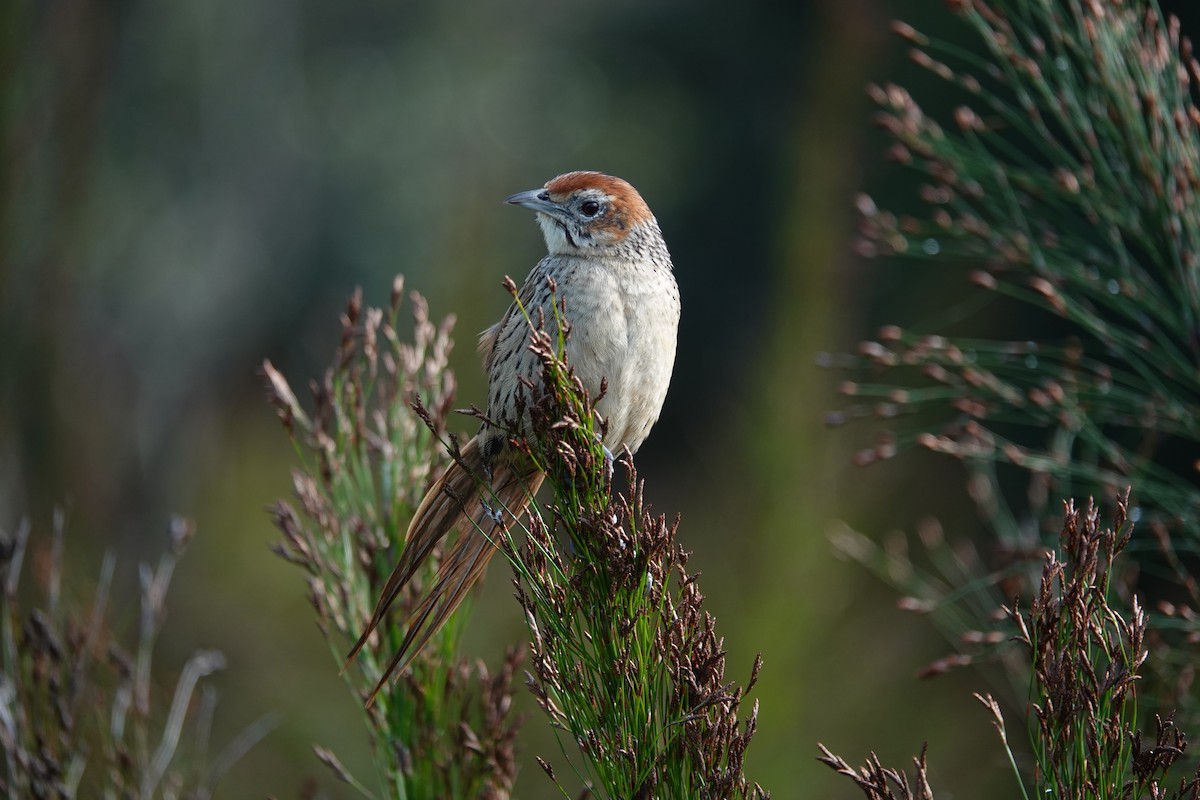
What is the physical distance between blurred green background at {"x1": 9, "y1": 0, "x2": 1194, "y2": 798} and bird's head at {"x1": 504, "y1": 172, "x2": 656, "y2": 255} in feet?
5.62

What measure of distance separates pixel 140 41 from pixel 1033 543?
9.57 metres

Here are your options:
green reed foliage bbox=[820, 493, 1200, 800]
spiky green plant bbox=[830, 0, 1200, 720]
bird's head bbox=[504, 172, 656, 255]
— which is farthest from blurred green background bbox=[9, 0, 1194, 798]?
green reed foliage bbox=[820, 493, 1200, 800]

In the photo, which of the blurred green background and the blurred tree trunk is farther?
the blurred green background

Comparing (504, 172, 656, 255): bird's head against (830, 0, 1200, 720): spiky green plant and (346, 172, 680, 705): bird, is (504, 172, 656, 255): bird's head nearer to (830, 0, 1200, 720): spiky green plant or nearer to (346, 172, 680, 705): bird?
(346, 172, 680, 705): bird

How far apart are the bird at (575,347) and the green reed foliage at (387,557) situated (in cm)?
9

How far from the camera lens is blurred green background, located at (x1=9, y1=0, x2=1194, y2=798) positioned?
5586 millimetres

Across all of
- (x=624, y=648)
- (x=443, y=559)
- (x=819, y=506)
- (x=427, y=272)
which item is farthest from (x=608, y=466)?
(x=427, y=272)

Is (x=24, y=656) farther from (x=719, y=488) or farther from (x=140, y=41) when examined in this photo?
(x=140, y=41)

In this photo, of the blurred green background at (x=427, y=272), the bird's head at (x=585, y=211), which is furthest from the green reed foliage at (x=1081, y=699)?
the blurred green background at (x=427, y=272)

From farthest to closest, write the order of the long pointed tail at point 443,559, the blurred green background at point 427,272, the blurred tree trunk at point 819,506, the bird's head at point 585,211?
the blurred green background at point 427,272, the blurred tree trunk at point 819,506, the bird's head at point 585,211, the long pointed tail at point 443,559

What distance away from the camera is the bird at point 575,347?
2.67m

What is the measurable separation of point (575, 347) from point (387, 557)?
0.68 meters

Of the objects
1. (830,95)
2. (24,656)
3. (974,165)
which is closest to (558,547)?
(24,656)

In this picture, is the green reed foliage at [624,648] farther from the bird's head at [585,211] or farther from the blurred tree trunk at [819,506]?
the blurred tree trunk at [819,506]
